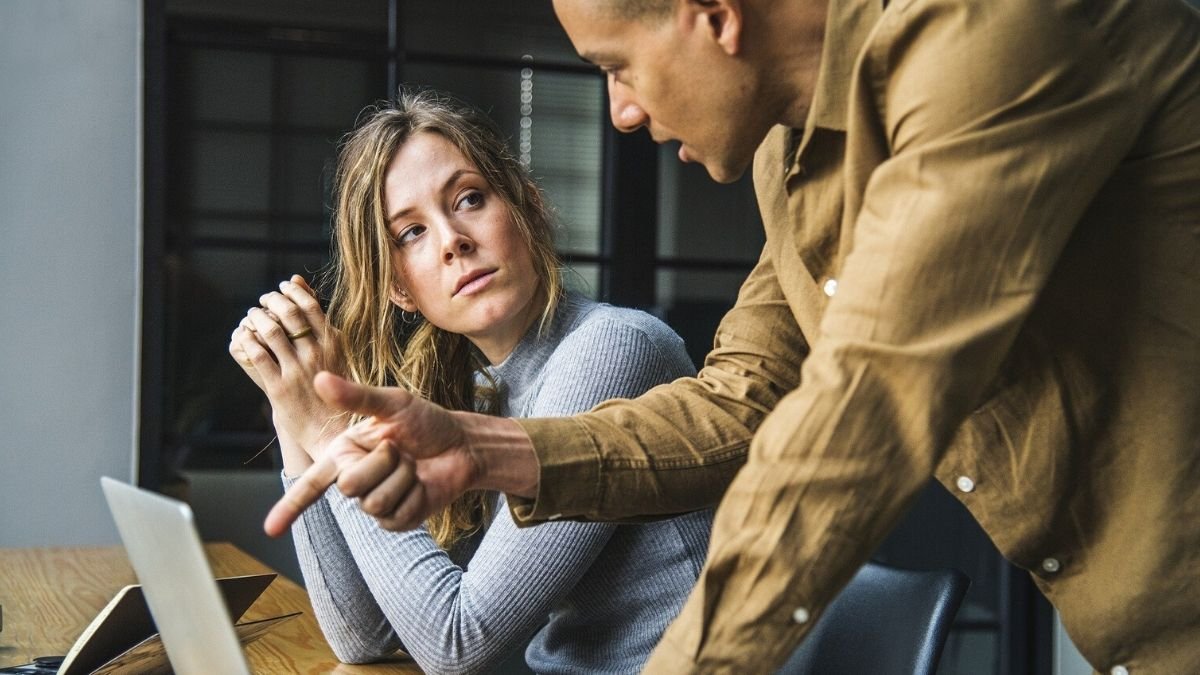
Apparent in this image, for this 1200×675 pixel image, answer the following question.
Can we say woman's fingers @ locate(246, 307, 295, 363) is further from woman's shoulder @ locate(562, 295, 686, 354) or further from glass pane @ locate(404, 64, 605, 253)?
glass pane @ locate(404, 64, 605, 253)

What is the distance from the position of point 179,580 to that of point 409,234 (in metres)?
1.04

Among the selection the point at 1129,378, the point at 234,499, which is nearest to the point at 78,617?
the point at 1129,378

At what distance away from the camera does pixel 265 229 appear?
3.59 metres

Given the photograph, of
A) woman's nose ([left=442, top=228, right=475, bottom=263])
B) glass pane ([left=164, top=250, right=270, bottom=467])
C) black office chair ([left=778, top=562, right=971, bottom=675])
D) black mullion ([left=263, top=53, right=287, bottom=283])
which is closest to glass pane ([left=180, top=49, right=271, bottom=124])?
black mullion ([left=263, top=53, right=287, bottom=283])

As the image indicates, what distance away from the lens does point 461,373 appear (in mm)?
1908

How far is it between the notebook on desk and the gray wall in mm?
2418

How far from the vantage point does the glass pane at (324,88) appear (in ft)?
11.8

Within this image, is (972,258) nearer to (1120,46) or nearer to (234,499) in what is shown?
(1120,46)

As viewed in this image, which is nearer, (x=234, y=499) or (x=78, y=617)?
(x=78, y=617)

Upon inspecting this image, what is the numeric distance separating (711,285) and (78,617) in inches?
90.4

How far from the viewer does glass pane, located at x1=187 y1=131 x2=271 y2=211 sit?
11.6 feet

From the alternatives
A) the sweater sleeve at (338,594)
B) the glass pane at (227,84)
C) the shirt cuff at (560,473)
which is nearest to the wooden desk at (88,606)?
the sweater sleeve at (338,594)

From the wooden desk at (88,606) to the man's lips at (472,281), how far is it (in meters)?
0.48

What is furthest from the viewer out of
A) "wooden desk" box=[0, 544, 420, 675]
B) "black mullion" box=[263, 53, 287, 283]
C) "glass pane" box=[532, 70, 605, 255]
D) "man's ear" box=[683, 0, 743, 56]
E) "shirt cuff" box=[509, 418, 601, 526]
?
"glass pane" box=[532, 70, 605, 255]
